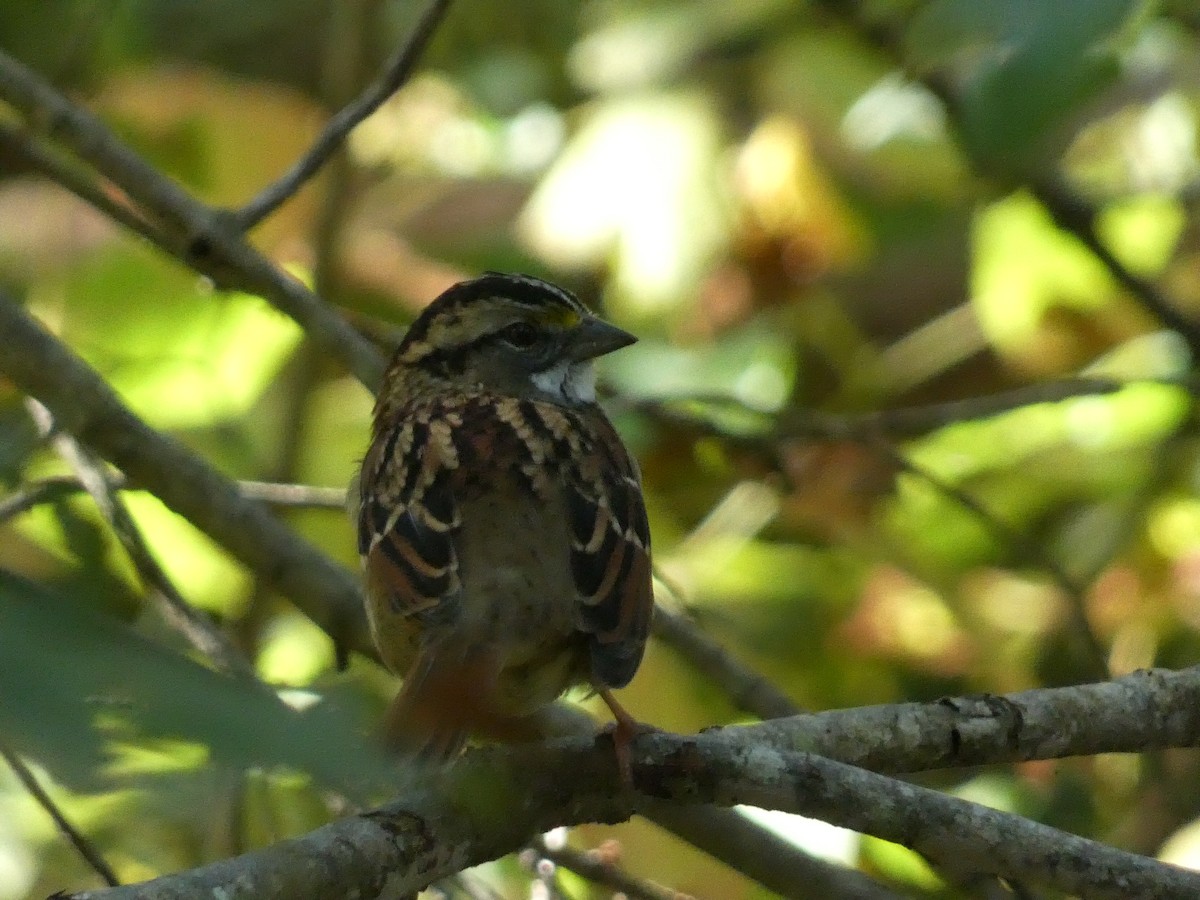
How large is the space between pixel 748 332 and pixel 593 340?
1026 millimetres

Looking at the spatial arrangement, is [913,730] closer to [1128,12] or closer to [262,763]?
[1128,12]

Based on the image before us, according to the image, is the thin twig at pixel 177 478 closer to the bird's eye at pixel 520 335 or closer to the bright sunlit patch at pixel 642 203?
the bird's eye at pixel 520 335

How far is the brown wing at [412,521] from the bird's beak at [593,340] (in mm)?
496

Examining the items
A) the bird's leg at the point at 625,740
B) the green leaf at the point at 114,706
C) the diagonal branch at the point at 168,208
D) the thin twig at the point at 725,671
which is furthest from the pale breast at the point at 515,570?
the green leaf at the point at 114,706

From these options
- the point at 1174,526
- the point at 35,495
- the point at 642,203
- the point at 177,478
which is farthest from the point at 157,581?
the point at 1174,526

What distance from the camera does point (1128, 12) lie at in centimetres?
144

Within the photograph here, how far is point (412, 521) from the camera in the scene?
305cm

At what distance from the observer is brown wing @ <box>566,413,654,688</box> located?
9.00ft

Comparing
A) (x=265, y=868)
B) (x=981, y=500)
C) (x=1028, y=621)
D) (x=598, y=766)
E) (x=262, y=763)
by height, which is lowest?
(x=262, y=763)

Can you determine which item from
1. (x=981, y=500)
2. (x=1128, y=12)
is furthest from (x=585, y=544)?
(x=981, y=500)

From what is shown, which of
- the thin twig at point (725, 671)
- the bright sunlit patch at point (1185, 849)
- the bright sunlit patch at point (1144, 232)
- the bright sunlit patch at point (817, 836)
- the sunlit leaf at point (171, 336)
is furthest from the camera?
the bright sunlit patch at point (1144, 232)

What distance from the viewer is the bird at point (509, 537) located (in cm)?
273

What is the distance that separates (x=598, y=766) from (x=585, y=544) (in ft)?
2.02

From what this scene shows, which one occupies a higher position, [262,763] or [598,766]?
[598,766]
